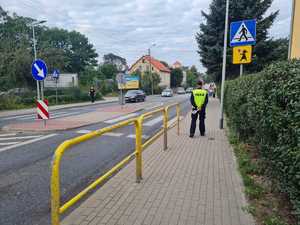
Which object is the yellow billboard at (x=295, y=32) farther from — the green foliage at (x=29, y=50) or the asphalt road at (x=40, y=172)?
the green foliage at (x=29, y=50)

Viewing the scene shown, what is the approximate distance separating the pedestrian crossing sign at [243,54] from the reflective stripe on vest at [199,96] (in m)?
1.67

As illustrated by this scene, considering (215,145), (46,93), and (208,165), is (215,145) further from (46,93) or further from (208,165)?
(46,93)

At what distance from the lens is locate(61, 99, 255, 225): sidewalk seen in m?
3.18

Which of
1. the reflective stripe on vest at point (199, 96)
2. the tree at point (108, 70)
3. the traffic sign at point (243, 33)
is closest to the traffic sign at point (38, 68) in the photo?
the reflective stripe on vest at point (199, 96)

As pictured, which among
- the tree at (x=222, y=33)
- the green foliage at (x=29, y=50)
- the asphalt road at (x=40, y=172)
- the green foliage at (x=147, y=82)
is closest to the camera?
the asphalt road at (x=40, y=172)

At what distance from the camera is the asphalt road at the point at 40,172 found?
11.4 ft

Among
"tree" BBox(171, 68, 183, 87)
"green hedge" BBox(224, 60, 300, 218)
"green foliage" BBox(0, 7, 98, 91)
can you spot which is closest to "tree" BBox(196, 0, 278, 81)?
"green hedge" BBox(224, 60, 300, 218)

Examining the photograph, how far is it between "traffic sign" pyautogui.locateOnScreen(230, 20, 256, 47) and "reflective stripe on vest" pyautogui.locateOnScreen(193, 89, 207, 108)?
6.79ft

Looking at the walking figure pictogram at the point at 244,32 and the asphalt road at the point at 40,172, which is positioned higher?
the walking figure pictogram at the point at 244,32

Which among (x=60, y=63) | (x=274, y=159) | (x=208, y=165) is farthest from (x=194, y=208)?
(x=60, y=63)

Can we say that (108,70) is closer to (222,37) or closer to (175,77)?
(175,77)

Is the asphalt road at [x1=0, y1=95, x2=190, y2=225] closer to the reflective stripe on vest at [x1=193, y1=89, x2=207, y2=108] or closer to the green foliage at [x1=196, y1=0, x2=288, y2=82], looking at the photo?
the reflective stripe on vest at [x1=193, y1=89, x2=207, y2=108]

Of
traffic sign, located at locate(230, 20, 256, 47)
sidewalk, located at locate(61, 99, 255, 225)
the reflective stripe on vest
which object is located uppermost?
traffic sign, located at locate(230, 20, 256, 47)

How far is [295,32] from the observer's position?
27.9ft
